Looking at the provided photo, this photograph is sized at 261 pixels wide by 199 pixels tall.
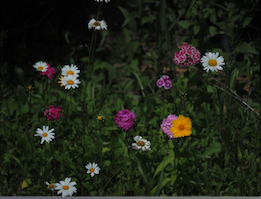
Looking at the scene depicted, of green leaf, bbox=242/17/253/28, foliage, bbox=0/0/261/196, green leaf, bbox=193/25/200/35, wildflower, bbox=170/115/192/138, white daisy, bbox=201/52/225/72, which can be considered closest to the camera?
wildflower, bbox=170/115/192/138

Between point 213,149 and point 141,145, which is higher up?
point 141,145

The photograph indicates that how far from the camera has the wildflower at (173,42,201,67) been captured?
4.62ft

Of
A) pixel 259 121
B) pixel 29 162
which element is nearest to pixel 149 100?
pixel 259 121

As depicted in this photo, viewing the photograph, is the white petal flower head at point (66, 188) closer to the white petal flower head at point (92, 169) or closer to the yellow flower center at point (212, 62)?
the white petal flower head at point (92, 169)

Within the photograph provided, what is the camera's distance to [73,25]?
3.12 metres

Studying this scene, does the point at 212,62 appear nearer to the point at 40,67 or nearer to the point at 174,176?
the point at 174,176

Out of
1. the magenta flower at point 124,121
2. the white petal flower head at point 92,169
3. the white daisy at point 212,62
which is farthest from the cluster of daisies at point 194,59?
the white petal flower head at point 92,169

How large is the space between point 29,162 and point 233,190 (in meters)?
1.08

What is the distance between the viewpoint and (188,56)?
1423 millimetres

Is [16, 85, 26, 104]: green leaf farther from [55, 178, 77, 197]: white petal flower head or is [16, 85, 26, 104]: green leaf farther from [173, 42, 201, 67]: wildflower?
[173, 42, 201, 67]: wildflower

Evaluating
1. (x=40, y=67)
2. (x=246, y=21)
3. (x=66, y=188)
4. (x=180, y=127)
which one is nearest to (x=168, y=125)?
(x=180, y=127)

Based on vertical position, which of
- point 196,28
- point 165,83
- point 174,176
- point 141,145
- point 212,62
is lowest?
point 174,176

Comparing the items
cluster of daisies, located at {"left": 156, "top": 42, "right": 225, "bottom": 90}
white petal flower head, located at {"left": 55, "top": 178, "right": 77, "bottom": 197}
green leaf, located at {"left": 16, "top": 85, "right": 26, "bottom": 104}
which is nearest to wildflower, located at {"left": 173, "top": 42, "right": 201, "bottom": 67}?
cluster of daisies, located at {"left": 156, "top": 42, "right": 225, "bottom": 90}

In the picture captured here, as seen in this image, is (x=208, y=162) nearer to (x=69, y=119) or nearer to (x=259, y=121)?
(x=259, y=121)
